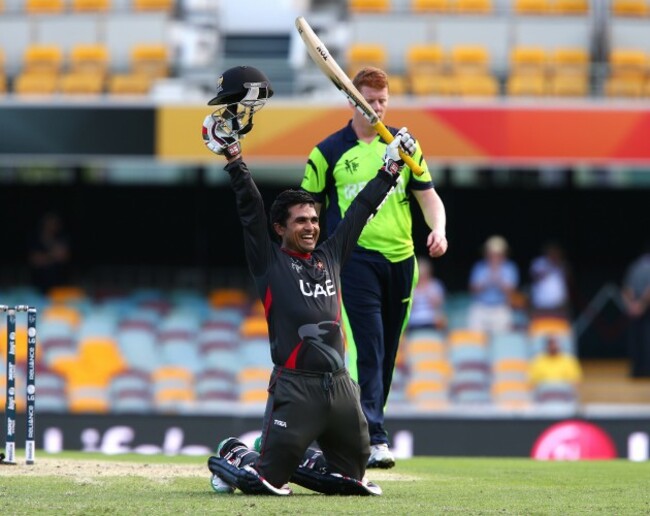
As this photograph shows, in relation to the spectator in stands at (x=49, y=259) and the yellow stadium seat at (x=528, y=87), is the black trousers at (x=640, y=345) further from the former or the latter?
the spectator in stands at (x=49, y=259)

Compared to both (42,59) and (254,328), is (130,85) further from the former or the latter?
(254,328)

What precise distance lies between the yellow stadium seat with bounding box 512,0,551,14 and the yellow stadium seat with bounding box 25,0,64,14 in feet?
19.8

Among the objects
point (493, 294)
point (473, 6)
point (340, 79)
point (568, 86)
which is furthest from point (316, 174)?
point (473, 6)

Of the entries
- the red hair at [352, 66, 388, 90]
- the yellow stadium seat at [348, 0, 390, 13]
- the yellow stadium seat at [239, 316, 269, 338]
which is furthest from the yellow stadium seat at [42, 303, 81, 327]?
the red hair at [352, 66, 388, 90]

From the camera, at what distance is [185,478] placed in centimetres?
719

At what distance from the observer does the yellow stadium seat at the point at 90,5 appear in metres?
18.5

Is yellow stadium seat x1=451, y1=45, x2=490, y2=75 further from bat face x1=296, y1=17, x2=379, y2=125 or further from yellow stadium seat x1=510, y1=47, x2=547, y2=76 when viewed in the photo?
bat face x1=296, y1=17, x2=379, y2=125

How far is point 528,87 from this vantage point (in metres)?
16.3

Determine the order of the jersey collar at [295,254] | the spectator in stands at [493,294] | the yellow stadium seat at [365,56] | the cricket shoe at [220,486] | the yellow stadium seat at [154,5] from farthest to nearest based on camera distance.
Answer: the yellow stadium seat at [154,5]
the yellow stadium seat at [365,56]
the spectator in stands at [493,294]
the jersey collar at [295,254]
the cricket shoe at [220,486]

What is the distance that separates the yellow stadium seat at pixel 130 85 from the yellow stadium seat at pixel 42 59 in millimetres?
1044

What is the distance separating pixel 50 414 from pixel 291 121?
174 inches

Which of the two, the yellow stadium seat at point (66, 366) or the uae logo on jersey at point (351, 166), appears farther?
the yellow stadium seat at point (66, 366)

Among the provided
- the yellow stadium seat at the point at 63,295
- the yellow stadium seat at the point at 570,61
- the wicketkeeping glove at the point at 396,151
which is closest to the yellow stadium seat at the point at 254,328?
the yellow stadium seat at the point at 63,295

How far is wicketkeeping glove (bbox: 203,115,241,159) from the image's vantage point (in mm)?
6406
